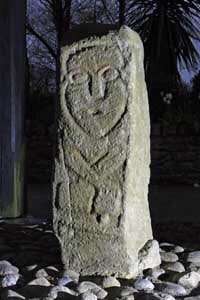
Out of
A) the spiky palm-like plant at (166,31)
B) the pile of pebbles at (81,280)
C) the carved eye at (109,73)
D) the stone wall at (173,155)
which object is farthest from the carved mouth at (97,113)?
the spiky palm-like plant at (166,31)

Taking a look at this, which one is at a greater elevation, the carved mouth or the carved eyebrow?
the carved eyebrow

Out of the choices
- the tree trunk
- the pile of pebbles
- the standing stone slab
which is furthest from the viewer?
the tree trunk

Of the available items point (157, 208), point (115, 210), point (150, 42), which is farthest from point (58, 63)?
point (150, 42)

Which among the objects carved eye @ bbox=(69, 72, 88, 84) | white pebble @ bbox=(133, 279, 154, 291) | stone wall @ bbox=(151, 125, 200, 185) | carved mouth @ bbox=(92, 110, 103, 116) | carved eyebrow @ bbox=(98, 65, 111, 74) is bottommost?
white pebble @ bbox=(133, 279, 154, 291)

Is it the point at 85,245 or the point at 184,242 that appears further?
the point at 184,242

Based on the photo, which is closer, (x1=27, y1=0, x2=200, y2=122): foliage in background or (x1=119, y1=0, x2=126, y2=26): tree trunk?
(x1=27, y1=0, x2=200, y2=122): foliage in background

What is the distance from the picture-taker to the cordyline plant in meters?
9.26

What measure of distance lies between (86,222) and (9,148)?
2131 millimetres

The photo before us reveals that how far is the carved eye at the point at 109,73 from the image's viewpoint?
316cm

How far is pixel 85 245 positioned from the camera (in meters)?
3.27

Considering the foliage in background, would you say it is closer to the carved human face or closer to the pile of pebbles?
the pile of pebbles

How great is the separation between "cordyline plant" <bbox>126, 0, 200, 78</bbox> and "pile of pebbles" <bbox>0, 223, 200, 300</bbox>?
5563mm

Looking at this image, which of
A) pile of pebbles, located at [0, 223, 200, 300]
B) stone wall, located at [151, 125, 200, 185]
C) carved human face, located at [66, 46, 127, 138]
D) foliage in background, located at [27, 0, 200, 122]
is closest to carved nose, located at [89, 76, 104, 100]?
carved human face, located at [66, 46, 127, 138]

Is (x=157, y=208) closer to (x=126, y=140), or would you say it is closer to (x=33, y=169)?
(x=33, y=169)
